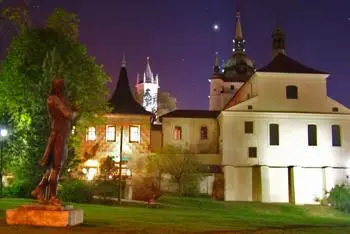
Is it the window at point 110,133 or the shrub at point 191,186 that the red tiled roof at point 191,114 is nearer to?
the window at point 110,133

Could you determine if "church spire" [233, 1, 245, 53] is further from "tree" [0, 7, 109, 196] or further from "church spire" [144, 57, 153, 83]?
"tree" [0, 7, 109, 196]

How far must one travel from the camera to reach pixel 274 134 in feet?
161

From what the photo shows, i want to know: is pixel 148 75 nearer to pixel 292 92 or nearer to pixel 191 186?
pixel 292 92

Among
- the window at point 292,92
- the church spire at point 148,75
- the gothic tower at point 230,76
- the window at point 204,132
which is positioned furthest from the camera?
the church spire at point 148,75

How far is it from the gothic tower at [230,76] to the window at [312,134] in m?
31.5

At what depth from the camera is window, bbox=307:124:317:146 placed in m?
49.3

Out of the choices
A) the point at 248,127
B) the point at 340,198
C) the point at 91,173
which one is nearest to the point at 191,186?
the point at 248,127

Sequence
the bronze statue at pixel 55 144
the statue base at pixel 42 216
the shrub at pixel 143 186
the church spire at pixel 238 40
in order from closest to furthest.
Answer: the statue base at pixel 42 216 → the bronze statue at pixel 55 144 → the shrub at pixel 143 186 → the church spire at pixel 238 40

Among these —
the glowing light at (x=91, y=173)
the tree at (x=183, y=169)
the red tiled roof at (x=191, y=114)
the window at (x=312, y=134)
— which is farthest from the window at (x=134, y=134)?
the window at (x=312, y=134)

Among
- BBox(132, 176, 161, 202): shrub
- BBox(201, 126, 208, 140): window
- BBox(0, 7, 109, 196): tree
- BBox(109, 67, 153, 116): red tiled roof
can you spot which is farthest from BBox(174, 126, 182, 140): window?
BBox(0, 7, 109, 196): tree

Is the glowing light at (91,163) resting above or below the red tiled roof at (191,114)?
below

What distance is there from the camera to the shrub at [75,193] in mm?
31328

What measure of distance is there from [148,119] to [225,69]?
4603 centimetres

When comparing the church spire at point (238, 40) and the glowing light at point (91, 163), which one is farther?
the church spire at point (238, 40)
